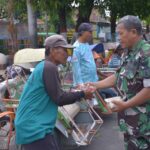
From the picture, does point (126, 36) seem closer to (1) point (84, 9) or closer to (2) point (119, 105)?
(2) point (119, 105)

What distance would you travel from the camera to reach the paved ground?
604cm

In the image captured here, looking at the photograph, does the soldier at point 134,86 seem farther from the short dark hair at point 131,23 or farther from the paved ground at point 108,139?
the paved ground at point 108,139

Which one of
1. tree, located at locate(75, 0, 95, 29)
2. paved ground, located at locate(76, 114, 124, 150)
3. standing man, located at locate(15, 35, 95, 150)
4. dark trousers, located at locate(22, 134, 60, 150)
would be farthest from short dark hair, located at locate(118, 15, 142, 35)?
tree, located at locate(75, 0, 95, 29)

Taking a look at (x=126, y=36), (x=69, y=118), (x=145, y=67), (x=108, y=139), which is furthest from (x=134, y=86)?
(x=108, y=139)

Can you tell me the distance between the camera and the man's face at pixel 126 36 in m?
3.16

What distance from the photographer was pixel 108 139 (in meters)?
6.48

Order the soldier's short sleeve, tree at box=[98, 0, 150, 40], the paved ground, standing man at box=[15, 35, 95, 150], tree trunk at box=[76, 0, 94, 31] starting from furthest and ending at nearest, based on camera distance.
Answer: tree at box=[98, 0, 150, 40]
tree trunk at box=[76, 0, 94, 31]
the paved ground
standing man at box=[15, 35, 95, 150]
the soldier's short sleeve

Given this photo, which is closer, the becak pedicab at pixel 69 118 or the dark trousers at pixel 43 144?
the dark trousers at pixel 43 144

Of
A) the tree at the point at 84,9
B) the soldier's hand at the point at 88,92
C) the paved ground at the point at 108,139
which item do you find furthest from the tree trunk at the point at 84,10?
the soldier's hand at the point at 88,92

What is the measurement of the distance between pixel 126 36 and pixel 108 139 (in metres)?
3.56

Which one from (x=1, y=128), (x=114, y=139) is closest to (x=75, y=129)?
(x=1, y=128)

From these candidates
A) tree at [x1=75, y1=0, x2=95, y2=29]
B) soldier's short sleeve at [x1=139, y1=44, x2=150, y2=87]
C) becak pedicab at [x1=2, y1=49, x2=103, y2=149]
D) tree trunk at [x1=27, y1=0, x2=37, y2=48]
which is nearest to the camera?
soldier's short sleeve at [x1=139, y1=44, x2=150, y2=87]

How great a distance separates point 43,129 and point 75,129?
78.4 inches

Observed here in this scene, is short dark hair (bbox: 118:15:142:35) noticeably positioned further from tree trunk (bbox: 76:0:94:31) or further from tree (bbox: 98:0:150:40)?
tree (bbox: 98:0:150:40)
